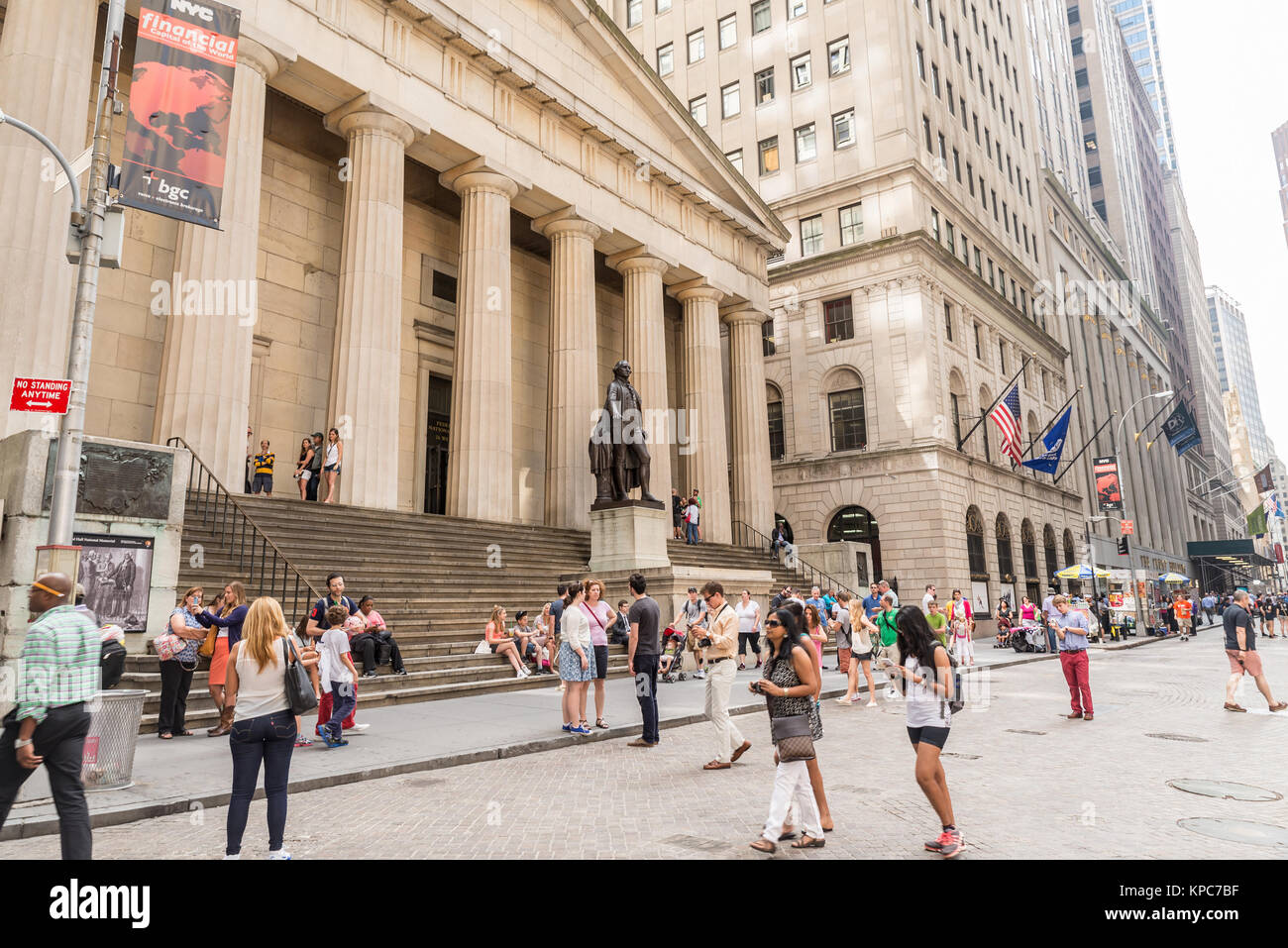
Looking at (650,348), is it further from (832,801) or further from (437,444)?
(832,801)

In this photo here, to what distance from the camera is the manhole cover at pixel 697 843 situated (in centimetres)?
557

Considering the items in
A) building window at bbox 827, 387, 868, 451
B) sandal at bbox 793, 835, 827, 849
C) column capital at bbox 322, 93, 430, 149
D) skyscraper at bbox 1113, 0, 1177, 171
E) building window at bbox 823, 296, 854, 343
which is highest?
skyscraper at bbox 1113, 0, 1177, 171

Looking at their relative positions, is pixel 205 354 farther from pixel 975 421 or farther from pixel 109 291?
pixel 975 421

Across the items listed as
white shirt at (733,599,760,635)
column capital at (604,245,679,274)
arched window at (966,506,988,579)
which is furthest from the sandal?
arched window at (966,506,988,579)

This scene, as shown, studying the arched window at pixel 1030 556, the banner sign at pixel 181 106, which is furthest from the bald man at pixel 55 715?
the arched window at pixel 1030 556

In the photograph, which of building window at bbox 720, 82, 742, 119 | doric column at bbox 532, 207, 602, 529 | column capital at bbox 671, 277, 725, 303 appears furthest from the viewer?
building window at bbox 720, 82, 742, 119

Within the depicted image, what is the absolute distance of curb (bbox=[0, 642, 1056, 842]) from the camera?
6215 mm

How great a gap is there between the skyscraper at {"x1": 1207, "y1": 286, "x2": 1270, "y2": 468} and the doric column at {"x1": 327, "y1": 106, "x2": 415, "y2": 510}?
206m

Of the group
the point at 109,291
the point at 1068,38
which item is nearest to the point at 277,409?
the point at 109,291

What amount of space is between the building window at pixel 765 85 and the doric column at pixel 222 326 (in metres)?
31.0

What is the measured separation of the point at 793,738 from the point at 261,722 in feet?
11.8

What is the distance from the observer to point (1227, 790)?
24.0ft

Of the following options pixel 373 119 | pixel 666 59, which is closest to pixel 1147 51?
pixel 666 59

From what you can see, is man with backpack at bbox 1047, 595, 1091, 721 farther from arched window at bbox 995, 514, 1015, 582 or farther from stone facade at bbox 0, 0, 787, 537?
arched window at bbox 995, 514, 1015, 582
